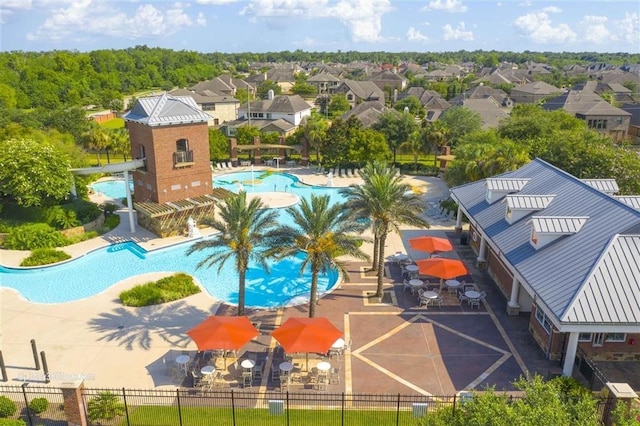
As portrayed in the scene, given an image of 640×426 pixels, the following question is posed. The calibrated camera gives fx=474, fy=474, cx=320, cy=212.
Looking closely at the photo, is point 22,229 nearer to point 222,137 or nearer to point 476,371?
point 222,137

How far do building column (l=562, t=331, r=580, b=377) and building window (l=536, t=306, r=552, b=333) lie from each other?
168 centimetres

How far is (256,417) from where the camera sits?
58.5 feet

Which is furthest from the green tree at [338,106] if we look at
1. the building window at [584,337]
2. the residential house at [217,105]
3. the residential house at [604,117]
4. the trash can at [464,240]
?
the building window at [584,337]

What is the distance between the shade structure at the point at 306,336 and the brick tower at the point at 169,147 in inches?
878

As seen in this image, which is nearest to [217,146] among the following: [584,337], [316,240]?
[316,240]

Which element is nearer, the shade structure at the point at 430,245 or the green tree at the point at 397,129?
the shade structure at the point at 430,245

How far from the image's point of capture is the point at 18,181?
116 ft

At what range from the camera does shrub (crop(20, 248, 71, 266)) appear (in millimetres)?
32594

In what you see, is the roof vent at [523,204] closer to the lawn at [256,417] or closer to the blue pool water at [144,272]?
the blue pool water at [144,272]

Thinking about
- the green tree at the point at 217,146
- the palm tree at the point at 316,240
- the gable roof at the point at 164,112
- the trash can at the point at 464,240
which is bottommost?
the trash can at the point at 464,240

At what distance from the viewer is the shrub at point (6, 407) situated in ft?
58.5

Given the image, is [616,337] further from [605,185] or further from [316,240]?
[316,240]

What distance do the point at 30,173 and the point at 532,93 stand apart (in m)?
112

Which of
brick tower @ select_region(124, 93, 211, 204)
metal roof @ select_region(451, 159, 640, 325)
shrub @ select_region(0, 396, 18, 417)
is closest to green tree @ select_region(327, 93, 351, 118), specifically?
brick tower @ select_region(124, 93, 211, 204)
